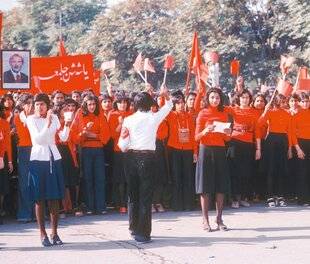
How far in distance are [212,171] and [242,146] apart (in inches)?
97.6

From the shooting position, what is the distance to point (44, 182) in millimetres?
7543

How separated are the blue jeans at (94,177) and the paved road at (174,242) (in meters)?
0.34

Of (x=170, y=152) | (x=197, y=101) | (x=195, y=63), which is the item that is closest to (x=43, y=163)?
(x=170, y=152)

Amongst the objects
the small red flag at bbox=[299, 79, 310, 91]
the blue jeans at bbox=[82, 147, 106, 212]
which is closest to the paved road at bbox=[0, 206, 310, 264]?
the blue jeans at bbox=[82, 147, 106, 212]

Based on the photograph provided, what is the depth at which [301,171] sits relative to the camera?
10844 millimetres

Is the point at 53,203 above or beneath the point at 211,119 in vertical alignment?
beneath

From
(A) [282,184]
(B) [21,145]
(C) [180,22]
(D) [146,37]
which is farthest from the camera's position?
(D) [146,37]

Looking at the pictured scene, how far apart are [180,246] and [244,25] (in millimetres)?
29241

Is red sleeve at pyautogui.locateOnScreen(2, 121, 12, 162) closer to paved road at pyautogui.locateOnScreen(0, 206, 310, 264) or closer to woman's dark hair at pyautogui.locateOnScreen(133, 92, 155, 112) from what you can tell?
paved road at pyautogui.locateOnScreen(0, 206, 310, 264)

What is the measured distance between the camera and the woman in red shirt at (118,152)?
10352 millimetres

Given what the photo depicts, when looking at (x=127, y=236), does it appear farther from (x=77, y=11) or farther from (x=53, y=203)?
(x=77, y=11)

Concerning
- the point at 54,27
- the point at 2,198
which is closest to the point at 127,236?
the point at 2,198

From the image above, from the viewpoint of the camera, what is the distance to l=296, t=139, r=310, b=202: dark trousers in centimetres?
1078

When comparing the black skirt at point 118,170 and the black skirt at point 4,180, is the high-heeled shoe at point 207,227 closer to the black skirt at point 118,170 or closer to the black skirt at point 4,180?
the black skirt at point 118,170
